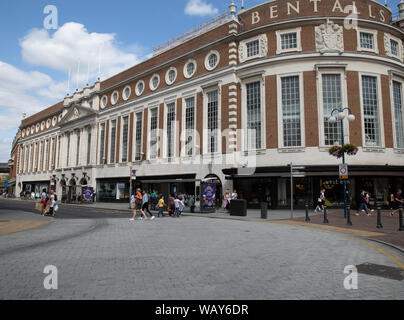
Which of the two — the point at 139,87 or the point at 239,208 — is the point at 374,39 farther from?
the point at 139,87

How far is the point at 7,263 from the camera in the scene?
6.77 metres

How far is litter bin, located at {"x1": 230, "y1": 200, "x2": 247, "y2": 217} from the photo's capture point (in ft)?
70.2

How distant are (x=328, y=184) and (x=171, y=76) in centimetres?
2276

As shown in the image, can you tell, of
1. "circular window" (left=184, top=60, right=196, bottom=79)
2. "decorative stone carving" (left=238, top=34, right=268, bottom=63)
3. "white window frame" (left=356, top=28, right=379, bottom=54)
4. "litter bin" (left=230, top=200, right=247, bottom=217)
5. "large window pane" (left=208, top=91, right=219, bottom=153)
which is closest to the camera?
"litter bin" (left=230, top=200, right=247, bottom=217)

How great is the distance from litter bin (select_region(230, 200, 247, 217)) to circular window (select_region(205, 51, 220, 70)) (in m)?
16.9

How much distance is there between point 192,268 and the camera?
20.7ft

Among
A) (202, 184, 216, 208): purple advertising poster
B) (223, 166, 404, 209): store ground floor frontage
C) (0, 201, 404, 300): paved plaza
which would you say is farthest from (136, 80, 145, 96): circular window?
(0, 201, 404, 300): paved plaza

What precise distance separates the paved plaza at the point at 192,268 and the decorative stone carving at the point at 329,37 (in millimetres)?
22209

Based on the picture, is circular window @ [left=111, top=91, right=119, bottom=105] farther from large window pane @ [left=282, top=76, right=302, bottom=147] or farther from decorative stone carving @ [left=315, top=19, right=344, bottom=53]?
decorative stone carving @ [left=315, top=19, right=344, bottom=53]

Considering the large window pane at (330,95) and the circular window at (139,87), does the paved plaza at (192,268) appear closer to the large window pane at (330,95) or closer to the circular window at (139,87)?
the large window pane at (330,95)

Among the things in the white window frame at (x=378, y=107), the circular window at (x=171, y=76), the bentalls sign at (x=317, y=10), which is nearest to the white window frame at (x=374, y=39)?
the bentalls sign at (x=317, y=10)

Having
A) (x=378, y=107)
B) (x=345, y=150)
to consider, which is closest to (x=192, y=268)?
(x=345, y=150)

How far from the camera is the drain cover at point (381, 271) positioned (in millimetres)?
5964
